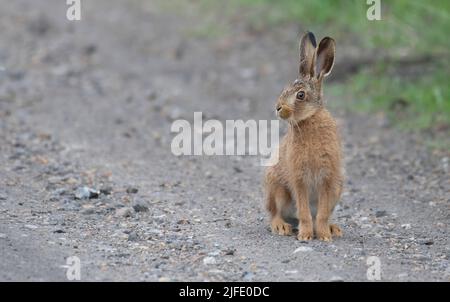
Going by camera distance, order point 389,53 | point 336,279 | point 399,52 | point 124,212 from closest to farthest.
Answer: point 336,279 < point 124,212 < point 399,52 < point 389,53

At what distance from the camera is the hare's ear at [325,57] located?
6480 mm

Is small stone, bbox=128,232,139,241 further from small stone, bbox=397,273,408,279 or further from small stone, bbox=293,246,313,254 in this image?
small stone, bbox=397,273,408,279

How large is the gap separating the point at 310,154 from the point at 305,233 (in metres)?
0.56

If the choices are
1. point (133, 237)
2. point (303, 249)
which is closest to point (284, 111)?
point (303, 249)

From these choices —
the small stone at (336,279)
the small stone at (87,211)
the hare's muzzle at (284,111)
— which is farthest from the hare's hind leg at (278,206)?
the small stone at (87,211)

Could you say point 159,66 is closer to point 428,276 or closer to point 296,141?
point 296,141

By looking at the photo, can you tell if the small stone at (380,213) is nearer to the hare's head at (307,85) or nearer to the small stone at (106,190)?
the hare's head at (307,85)

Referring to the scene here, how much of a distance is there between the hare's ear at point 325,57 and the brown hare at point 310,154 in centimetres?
5

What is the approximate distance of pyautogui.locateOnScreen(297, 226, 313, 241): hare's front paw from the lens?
6227 mm

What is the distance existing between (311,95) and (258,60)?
21.1 ft

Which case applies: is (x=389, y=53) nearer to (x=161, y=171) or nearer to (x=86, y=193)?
(x=161, y=171)

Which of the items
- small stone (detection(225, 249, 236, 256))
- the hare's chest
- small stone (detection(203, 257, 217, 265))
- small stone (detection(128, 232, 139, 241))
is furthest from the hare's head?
small stone (detection(128, 232, 139, 241))

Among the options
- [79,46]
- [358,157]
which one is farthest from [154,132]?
[79,46]

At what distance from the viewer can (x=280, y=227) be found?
6469mm
